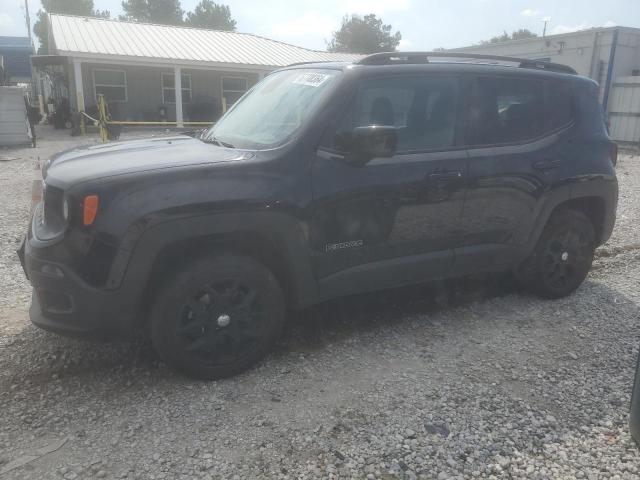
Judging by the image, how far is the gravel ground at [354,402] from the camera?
2.53 metres

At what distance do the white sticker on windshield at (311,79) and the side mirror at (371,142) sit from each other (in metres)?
0.55

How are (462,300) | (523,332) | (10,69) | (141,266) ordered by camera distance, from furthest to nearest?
(10,69)
(462,300)
(523,332)
(141,266)

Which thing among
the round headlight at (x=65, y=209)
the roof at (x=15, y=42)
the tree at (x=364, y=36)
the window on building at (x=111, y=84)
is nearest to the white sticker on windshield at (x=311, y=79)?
the round headlight at (x=65, y=209)

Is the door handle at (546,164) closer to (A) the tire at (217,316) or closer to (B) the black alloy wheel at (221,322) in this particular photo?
(A) the tire at (217,316)

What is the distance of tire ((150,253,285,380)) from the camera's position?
294cm

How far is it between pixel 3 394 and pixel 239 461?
1.50 meters

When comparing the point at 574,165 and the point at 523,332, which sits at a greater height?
the point at 574,165

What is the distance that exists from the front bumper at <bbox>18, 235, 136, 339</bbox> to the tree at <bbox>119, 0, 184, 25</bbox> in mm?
78375

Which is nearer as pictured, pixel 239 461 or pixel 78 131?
pixel 239 461

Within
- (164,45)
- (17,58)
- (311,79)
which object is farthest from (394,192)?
(17,58)

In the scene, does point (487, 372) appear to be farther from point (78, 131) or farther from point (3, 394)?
point (78, 131)

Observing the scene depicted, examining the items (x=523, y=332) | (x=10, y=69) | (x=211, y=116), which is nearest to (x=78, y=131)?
(x=211, y=116)

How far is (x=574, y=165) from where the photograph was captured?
13.8 ft

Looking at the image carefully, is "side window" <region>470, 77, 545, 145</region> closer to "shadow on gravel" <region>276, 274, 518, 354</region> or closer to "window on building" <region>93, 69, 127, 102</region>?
"shadow on gravel" <region>276, 274, 518, 354</region>
